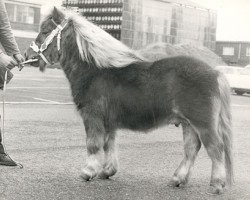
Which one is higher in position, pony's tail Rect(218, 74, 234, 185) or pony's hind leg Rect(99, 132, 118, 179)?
pony's tail Rect(218, 74, 234, 185)

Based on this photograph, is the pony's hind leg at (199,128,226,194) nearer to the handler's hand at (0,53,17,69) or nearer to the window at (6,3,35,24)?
the handler's hand at (0,53,17,69)

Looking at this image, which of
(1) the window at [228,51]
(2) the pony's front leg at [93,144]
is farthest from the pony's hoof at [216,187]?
(1) the window at [228,51]

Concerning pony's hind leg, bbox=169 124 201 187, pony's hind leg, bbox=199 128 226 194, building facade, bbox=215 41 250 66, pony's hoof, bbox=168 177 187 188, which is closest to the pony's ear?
pony's hind leg, bbox=169 124 201 187

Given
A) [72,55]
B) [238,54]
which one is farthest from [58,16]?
[238,54]

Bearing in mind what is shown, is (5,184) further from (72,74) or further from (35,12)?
(35,12)

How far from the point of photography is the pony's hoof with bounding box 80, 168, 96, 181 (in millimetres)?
6320

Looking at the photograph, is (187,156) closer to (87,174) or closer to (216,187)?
(216,187)

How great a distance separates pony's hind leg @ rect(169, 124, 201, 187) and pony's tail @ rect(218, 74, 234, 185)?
398 millimetres

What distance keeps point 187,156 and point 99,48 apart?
5.69 feet

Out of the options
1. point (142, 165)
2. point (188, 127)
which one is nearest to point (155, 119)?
point (188, 127)

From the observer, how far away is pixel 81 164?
741cm

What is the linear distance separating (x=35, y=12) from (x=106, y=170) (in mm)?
61616

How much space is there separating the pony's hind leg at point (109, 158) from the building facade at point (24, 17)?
58881 millimetres

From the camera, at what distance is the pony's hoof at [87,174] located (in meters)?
6.32
